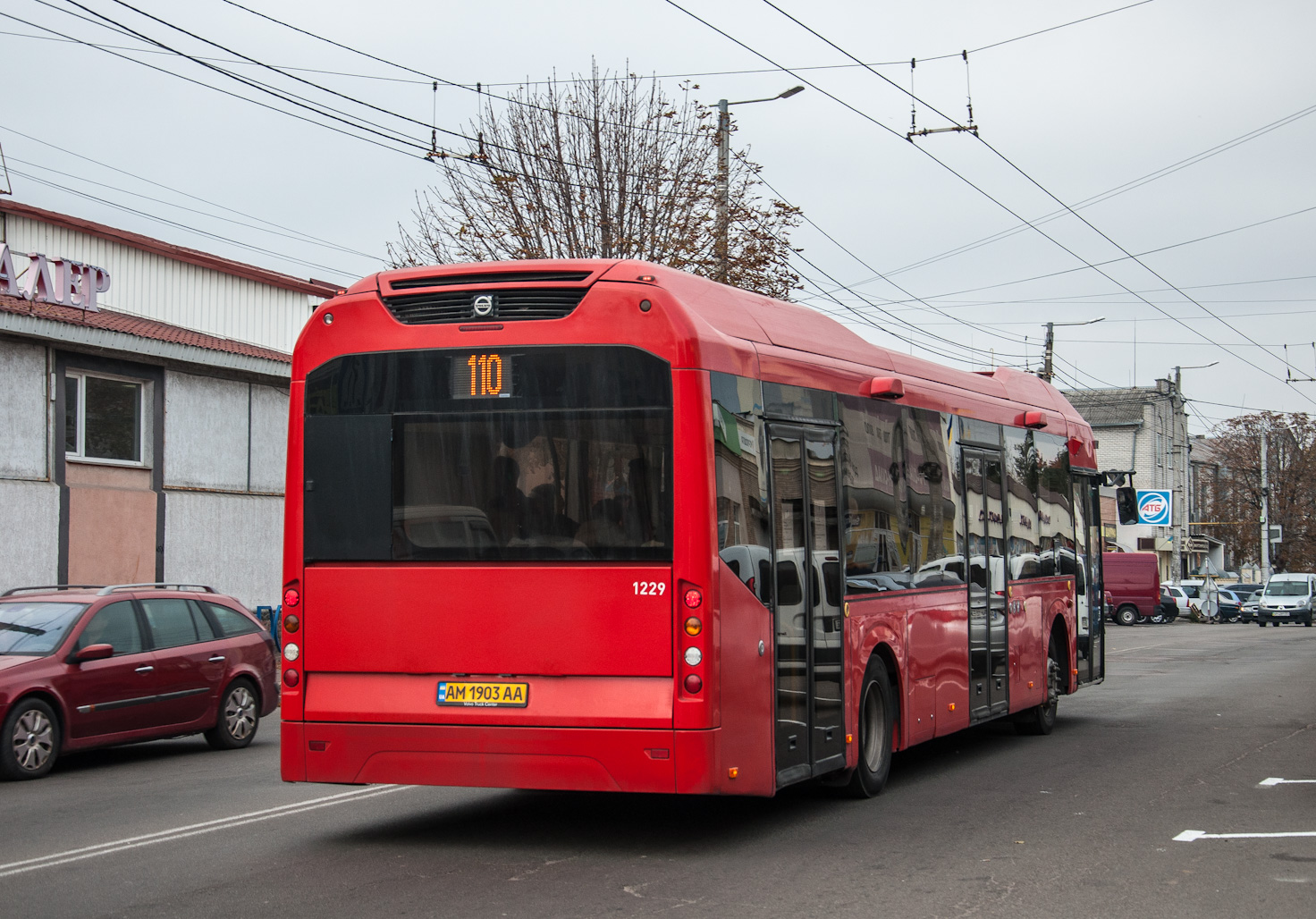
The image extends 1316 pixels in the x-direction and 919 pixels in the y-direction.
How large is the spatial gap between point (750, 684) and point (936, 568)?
378cm

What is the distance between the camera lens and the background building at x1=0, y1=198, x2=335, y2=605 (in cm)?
2170

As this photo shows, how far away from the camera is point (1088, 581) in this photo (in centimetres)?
1627

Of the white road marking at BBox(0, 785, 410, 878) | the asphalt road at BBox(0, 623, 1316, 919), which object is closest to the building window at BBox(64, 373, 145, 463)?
the asphalt road at BBox(0, 623, 1316, 919)

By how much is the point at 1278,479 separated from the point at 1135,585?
102 feet

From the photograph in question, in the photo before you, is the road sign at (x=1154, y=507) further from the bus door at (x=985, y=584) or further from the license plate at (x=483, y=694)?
the license plate at (x=483, y=694)

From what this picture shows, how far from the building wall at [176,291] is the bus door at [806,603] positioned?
18.4 m

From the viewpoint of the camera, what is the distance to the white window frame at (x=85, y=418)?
22.6m

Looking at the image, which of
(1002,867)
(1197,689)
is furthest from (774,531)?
(1197,689)

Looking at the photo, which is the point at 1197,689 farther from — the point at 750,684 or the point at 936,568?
the point at 750,684

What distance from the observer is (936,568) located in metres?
11.7

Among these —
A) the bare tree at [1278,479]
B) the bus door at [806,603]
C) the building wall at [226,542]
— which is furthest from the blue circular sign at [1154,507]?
the bus door at [806,603]

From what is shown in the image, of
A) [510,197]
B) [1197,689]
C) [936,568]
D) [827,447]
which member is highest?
[510,197]

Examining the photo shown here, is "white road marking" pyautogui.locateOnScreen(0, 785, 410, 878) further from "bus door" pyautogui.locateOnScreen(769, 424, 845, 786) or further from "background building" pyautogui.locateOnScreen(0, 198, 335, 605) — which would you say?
"background building" pyautogui.locateOnScreen(0, 198, 335, 605)

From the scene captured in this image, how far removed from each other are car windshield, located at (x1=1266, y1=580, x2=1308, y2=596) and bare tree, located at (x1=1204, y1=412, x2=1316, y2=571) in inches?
1039
